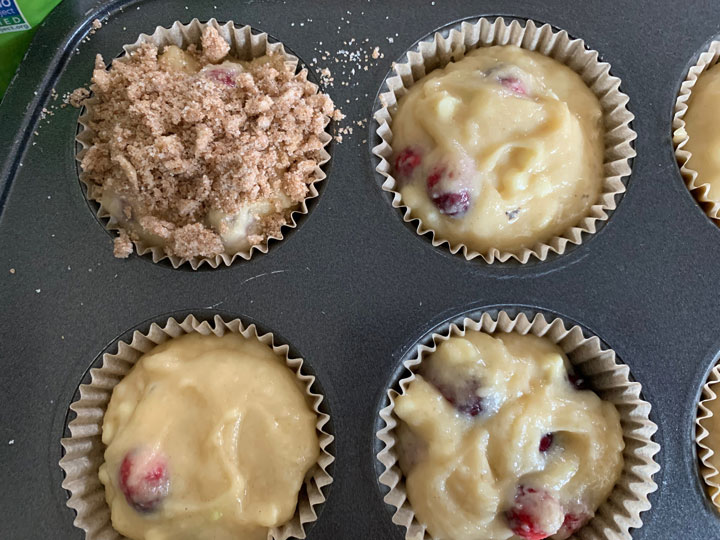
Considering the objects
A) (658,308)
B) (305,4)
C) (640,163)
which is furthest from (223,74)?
(658,308)

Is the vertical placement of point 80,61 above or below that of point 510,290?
below

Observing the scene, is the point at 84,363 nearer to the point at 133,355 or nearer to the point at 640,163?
the point at 133,355

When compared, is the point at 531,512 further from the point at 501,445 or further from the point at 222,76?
the point at 222,76

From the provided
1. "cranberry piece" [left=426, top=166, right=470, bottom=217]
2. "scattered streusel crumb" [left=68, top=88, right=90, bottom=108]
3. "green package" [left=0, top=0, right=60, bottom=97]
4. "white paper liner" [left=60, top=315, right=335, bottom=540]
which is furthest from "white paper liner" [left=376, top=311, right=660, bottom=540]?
"green package" [left=0, top=0, right=60, bottom=97]

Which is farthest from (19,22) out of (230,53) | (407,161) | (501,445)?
(501,445)

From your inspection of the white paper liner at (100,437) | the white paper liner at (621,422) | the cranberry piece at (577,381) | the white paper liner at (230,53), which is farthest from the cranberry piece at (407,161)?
the cranberry piece at (577,381)

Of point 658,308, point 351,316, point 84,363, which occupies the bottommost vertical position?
point 84,363

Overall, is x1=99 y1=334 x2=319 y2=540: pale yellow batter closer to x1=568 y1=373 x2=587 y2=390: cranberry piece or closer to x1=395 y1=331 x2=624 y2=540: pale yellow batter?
x1=395 y1=331 x2=624 y2=540: pale yellow batter
